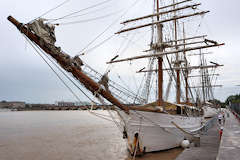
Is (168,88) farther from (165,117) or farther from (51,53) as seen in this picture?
(51,53)

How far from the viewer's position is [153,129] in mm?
9531

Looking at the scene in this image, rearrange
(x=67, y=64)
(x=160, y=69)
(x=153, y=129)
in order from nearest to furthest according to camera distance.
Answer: (x=67, y=64)
(x=153, y=129)
(x=160, y=69)

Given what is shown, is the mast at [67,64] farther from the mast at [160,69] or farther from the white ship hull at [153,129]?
the mast at [160,69]

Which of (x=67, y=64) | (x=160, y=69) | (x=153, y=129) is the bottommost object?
(x=153, y=129)

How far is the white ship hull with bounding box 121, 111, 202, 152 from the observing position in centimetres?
914

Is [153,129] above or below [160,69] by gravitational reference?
below

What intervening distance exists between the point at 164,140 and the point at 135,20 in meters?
9.31

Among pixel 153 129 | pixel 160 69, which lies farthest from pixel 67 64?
pixel 160 69

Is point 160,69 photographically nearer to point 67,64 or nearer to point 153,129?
point 153,129

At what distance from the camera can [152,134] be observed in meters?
9.50

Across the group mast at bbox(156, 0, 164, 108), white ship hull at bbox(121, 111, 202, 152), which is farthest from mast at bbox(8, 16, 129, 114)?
mast at bbox(156, 0, 164, 108)

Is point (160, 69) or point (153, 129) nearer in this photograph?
point (153, 129)

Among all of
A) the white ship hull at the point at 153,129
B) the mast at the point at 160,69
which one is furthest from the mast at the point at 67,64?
the mast at the point at 160,69

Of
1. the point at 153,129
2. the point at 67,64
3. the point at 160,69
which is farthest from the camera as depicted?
the point at 160,69
